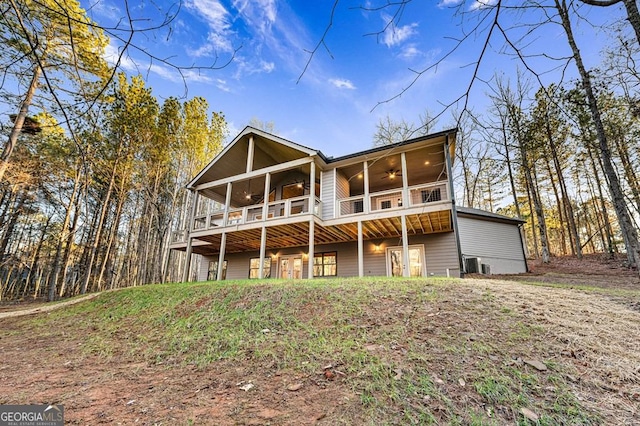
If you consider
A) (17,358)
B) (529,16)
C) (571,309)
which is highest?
(529,16)

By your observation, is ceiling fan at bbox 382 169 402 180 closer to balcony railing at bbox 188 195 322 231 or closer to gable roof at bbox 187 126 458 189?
gable roof at bbox 187 126 458 189

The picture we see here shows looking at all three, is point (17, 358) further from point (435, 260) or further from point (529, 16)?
point (435, 260)

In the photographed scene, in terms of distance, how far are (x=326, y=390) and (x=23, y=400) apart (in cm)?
358

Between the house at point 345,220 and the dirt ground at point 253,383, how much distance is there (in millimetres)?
5636

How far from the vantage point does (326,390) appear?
9.40 feet

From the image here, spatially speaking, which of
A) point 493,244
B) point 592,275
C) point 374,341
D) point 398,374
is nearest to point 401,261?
point 493,244

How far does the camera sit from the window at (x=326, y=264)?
1302cm

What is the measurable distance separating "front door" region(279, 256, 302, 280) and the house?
5cm

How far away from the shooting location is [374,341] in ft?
12.4

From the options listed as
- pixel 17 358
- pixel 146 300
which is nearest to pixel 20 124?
pixel 146 300

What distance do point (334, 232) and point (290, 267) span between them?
3598mm

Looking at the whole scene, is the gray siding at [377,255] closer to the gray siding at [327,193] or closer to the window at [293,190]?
the gray siding at [327,193]

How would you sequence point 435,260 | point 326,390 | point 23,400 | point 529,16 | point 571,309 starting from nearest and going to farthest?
point 529,16 < point 326,390 < point 23,400 < point 571,309 < point 435,260

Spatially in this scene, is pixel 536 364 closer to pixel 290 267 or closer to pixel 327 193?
pixel 327 193
